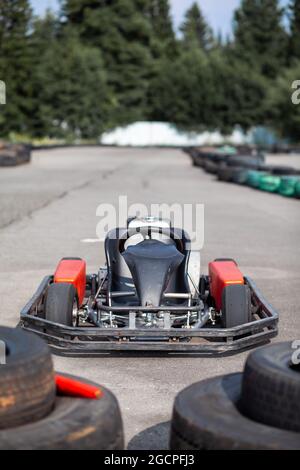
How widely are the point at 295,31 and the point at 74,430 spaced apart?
88.8 metres

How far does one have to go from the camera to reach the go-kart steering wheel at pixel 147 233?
22.9ft

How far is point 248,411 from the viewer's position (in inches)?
135

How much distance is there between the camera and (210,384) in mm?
3709

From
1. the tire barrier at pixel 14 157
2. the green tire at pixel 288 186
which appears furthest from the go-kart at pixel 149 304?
the tire barrier at pixel 14 157

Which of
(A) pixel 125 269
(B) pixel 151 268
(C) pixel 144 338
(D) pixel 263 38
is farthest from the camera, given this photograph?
(D) pixel 263 38

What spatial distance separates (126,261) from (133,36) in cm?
9031

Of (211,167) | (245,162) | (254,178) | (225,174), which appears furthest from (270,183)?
(211,167)

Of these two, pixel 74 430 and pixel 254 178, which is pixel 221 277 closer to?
pixel 74 430

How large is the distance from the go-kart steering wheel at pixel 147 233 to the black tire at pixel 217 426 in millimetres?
3320

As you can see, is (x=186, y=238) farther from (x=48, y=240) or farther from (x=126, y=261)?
(x=48, y=240)

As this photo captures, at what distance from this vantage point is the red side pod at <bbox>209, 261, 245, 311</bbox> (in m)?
6.52

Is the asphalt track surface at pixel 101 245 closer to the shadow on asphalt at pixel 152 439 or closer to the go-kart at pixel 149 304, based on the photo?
the shadow on asphalt at pixel 152 439

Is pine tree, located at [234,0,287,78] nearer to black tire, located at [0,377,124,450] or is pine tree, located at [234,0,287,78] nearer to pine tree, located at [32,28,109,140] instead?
pine tree, located at [32,28,109,140]
